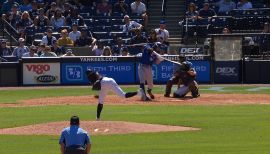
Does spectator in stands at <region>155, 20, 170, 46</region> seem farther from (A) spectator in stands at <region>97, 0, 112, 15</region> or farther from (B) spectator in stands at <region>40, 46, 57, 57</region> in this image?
(B) spectator in stands at <region>40, 46, 57, 57</region>

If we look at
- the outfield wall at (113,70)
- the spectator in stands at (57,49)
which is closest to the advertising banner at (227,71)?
the outfield wall at (113,70)

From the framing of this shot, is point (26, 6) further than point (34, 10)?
Yes

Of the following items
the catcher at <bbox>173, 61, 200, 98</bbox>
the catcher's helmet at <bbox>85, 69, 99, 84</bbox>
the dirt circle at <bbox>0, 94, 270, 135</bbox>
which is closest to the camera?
the dirt circle at <bbox>0, 94, 270, 135</bbox>

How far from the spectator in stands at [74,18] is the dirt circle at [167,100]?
9.76m

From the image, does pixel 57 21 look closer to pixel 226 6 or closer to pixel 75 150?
pixel 226 6

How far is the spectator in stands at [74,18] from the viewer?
41.1m

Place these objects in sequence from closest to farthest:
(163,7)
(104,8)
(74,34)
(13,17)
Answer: (74,34)
(13,17)
(104,8)
(163,7)

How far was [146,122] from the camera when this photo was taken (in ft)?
74.9

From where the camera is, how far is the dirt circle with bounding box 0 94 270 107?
29031mm

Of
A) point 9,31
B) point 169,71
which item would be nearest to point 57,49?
point 9,31

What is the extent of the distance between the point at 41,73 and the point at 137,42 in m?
4.45

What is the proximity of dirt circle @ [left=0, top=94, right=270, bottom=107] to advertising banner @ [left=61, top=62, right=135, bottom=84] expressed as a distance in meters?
5.22

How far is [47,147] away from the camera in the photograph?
18.1 meters

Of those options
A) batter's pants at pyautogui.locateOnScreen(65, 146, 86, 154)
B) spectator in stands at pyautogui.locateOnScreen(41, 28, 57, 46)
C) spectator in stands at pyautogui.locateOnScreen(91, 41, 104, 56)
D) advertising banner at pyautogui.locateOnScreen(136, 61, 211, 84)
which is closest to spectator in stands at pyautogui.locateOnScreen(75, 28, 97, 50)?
spectator in stands at pyautogui.locateOnScreen(91, 41, 104, 56)
